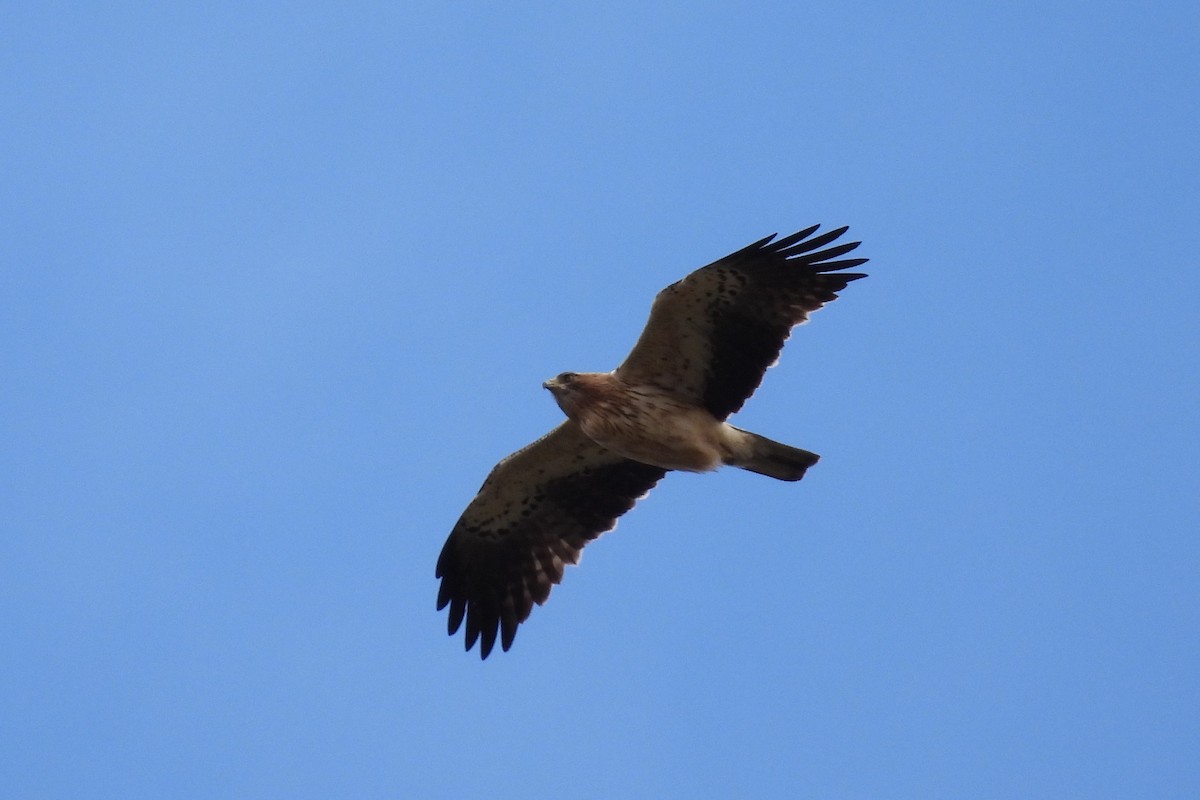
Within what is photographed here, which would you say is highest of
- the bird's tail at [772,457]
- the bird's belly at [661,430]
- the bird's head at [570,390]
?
the bird's head at [570,390]

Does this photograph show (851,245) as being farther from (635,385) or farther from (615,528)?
(615,528)

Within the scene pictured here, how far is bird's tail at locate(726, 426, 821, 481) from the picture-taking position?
439 inches

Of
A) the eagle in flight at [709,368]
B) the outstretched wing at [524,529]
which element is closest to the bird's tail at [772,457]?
the eagle in flight at [709,368]

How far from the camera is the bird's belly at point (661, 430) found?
11.1m

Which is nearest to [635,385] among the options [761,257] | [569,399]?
[569,399]

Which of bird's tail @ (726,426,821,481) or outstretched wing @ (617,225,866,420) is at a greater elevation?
outstretched wing @ (617,225,866,420)

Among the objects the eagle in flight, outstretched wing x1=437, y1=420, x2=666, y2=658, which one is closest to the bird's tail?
the eagle in flight

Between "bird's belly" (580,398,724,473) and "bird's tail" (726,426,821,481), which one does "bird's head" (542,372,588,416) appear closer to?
"bird's belly" (580,398,724,473)

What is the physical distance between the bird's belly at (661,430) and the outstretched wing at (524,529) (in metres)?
0.78

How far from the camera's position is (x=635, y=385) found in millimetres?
11281

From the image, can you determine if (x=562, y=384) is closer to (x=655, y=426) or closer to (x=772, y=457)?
(x=655, y=426)

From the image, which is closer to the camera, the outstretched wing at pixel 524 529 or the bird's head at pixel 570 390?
the bird's head at pixel 570 390

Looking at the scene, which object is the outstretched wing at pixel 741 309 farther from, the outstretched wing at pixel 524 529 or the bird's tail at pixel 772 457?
the outstretched wing at pixel 524 529

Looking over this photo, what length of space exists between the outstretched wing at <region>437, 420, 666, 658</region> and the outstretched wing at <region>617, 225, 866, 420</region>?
118 centimetres
